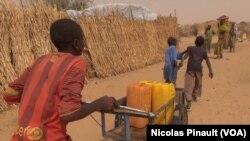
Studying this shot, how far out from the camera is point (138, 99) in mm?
5059

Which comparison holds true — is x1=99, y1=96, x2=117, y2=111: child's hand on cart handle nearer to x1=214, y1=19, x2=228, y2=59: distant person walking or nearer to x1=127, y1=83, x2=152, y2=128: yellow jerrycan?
x1=127, y1=83, x2=152, y2=128: yellow jerrycan

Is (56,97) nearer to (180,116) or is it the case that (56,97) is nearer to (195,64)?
(180,116)

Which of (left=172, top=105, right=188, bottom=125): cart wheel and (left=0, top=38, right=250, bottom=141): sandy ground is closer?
(left=172, top=105, right=188, bottom=125): cart wheel

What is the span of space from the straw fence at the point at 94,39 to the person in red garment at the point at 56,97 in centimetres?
582

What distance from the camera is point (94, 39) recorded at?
12.0 metres

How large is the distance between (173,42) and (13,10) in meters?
3.41

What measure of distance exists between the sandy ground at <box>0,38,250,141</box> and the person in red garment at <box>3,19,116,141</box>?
4.36 feet

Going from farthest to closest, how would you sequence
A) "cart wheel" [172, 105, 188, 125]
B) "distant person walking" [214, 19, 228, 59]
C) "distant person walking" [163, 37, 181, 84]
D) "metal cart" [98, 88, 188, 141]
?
"distant person walking" [214, 19, 228, 59]
"distant person walking" [163, 37, 181, 84]
"cart wheel" [172, 105, 188, 125]
"metal cart" [98, 88, 188, 141]

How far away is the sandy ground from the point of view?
707cm

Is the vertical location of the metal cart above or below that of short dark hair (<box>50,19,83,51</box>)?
below

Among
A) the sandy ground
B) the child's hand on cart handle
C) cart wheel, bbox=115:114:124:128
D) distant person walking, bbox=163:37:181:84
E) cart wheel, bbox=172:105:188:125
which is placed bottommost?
the sandy ground

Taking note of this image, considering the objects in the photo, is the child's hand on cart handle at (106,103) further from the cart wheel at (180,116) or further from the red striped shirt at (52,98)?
the cart wheel at (180,116)

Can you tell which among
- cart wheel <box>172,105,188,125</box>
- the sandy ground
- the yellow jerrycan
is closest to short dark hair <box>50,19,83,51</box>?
the sandy ground

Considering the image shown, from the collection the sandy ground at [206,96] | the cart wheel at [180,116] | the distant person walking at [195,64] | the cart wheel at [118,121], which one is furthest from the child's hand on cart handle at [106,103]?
the distant person walking at [195,64]
